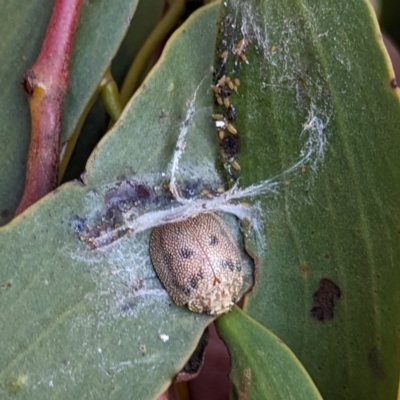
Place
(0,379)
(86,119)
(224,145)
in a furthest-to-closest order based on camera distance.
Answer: (86,119) → (224,145) → (0,379)

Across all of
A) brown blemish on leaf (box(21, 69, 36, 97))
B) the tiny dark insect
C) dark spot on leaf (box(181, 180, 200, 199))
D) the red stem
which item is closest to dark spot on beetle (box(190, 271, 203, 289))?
the tiny dark insect

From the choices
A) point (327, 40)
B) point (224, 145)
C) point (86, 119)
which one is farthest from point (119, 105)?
point (327, 40)

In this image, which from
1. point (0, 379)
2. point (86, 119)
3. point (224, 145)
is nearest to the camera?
point (0, 379)

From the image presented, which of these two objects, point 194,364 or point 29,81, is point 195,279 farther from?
point 29,81

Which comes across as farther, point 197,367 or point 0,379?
point 197,367

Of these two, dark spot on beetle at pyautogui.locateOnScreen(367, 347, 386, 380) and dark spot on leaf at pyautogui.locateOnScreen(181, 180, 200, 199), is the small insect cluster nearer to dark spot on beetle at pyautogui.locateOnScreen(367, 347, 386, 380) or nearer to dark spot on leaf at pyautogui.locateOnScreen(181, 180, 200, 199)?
dark spot on leaf at pyautogui.locateOnScreen(181, 180, 200, 199)

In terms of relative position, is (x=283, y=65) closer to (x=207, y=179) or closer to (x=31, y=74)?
(x=207, y=179)

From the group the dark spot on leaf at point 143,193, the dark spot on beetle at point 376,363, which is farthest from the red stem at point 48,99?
the dark spot on beetle at point 376,363
